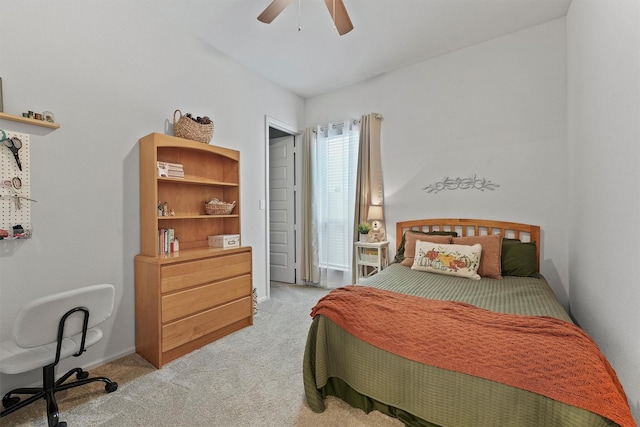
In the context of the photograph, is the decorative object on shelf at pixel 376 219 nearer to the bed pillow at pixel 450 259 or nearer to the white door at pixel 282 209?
the bed pillow at pixel 450 259

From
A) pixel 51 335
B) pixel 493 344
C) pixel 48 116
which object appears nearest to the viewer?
pixel 493 344

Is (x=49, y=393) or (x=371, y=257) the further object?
(x=371, y=257)

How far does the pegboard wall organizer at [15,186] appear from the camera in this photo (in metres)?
1.71

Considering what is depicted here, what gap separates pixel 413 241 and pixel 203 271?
206 cm

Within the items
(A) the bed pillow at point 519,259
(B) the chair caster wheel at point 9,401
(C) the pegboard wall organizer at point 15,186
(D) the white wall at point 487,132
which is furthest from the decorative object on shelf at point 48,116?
(A) the bed pillow at point 519,259

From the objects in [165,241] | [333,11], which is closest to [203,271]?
[165,241]

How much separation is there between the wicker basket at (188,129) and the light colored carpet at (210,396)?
6.13ft

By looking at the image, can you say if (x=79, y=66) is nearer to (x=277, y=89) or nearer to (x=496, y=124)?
(x=277, y=89)

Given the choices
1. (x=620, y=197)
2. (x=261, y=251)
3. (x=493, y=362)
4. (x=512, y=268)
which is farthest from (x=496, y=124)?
(x=261, y=251)

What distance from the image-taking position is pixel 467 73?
3.10 metres

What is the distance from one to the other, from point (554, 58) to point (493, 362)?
2958mm

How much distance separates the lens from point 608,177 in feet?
5.36

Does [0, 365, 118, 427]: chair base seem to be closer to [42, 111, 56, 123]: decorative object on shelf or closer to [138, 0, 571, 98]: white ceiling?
[42, 111, 56, 123]: decorative object on shelf

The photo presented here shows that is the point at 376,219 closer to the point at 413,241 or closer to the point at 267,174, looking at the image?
the point at 413,241
